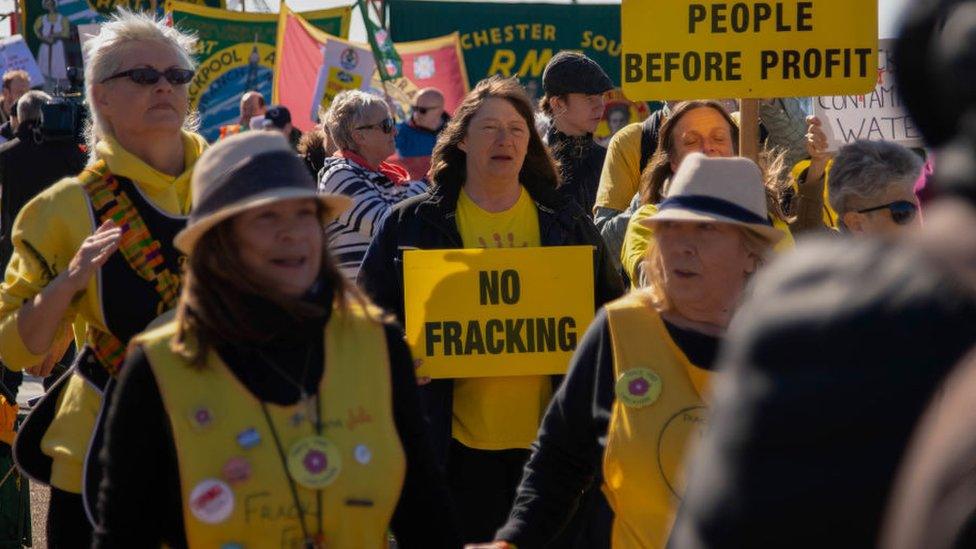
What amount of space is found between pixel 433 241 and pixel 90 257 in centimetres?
186

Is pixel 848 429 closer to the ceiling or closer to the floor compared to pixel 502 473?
closer to the ceiling

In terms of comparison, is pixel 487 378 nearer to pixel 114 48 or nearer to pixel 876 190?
pixel 876 190

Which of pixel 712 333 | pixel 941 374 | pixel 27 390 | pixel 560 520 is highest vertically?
pixel 941 374

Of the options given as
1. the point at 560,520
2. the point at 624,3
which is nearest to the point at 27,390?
the point at 624,3

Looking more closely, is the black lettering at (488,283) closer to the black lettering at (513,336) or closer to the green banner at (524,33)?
the black lettering at (513,336)

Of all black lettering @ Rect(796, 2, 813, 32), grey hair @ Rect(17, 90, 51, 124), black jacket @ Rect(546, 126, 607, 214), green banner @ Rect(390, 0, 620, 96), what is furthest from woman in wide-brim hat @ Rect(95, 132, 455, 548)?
green banner @ Rect(390, 0, 620, 96)

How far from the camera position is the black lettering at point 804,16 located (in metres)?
6.47

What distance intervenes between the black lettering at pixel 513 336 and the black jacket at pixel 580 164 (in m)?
1.97

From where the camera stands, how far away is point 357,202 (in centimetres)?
749

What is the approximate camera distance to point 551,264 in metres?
5.92

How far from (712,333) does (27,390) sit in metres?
9.86

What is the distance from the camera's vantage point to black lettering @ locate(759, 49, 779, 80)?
6.44 m

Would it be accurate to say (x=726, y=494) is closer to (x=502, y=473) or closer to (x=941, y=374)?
(x=941, y=374)

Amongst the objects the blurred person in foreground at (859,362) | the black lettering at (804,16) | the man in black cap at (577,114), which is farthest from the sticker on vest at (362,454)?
the man in black cap at (577,114)
